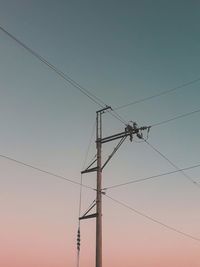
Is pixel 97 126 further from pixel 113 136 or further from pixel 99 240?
pixel 99 240

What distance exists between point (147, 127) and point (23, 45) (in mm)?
8645

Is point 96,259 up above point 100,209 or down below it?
below

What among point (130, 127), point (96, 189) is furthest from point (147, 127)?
point (96, 189)

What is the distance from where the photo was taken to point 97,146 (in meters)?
22.6

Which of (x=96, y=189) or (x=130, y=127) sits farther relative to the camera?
(x=130, y=127)

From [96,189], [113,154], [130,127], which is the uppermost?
[130,127]

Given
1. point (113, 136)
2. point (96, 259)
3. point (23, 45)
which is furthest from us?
point (113, 136)

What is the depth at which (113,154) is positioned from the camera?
72.0ft

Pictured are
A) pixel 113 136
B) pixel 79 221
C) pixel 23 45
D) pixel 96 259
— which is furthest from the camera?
pixel 113 136

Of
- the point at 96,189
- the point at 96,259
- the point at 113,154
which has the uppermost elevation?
the point at 113,154

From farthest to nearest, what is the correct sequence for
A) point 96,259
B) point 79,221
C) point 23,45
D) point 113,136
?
point 113,136 → point 79,221 → point 96,259 → point 23,45

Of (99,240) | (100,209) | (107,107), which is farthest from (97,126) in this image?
(99,240)

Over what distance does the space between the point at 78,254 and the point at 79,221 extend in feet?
5.09

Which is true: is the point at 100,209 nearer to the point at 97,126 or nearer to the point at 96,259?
the point at 96,259
